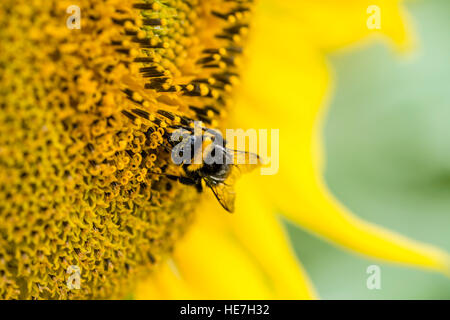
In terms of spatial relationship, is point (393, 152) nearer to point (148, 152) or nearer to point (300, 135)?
point (300, 135)

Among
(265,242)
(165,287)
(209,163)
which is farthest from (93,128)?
(265,242)

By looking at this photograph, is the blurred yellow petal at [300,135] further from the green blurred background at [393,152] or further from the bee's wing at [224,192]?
the bee's wing at [224,192]

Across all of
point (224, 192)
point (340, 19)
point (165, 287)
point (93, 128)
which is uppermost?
point (340, 19)

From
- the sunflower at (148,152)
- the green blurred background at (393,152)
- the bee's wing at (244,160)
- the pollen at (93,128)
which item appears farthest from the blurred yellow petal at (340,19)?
the bee's wing at (244,160)

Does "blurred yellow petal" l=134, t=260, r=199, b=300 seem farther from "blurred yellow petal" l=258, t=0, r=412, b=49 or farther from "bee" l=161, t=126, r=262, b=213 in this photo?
"blurred yellow petal" l=258, t=0, r=412, b=49

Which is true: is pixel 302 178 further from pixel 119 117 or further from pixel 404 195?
pixel 119 117

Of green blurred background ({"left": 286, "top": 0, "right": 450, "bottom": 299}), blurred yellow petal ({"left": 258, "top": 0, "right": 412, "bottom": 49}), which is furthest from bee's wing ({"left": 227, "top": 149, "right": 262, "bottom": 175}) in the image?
green blurred background ({"left": 286, "top": 0, "right": 450, "bottom": 299})
